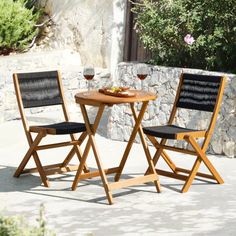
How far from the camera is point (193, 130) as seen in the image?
6.38m

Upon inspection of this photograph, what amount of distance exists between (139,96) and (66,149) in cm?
205

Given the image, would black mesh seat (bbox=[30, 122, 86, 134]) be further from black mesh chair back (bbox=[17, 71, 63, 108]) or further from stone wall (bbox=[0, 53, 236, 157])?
stone wall (bbox=[0, 53, 236, 157])

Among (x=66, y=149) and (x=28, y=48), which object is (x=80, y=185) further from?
(x=28, y=48)

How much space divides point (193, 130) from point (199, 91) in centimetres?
49

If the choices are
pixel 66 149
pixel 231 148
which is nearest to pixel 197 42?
pixel 231 148

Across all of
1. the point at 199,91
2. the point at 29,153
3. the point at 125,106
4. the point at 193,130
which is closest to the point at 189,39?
the point at 125,106

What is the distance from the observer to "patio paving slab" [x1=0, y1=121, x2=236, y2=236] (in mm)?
5121

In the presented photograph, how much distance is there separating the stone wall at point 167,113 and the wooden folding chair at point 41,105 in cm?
176

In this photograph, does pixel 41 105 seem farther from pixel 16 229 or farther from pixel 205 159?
pixel 16 229

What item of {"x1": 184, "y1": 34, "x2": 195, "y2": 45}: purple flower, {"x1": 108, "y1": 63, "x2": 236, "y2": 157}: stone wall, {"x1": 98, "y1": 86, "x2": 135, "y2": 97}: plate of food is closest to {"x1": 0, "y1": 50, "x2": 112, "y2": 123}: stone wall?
{"x1": 108, "y1": 63, "x2": 236, "y2": 157}: stone wall

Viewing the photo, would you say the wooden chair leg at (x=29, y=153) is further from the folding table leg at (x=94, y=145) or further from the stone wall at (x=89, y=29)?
the stone wall at (x=89, y=29)

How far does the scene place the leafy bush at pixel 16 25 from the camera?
36.7 ft

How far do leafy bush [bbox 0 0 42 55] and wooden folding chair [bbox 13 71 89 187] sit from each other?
4.57m

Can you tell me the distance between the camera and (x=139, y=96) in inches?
242
